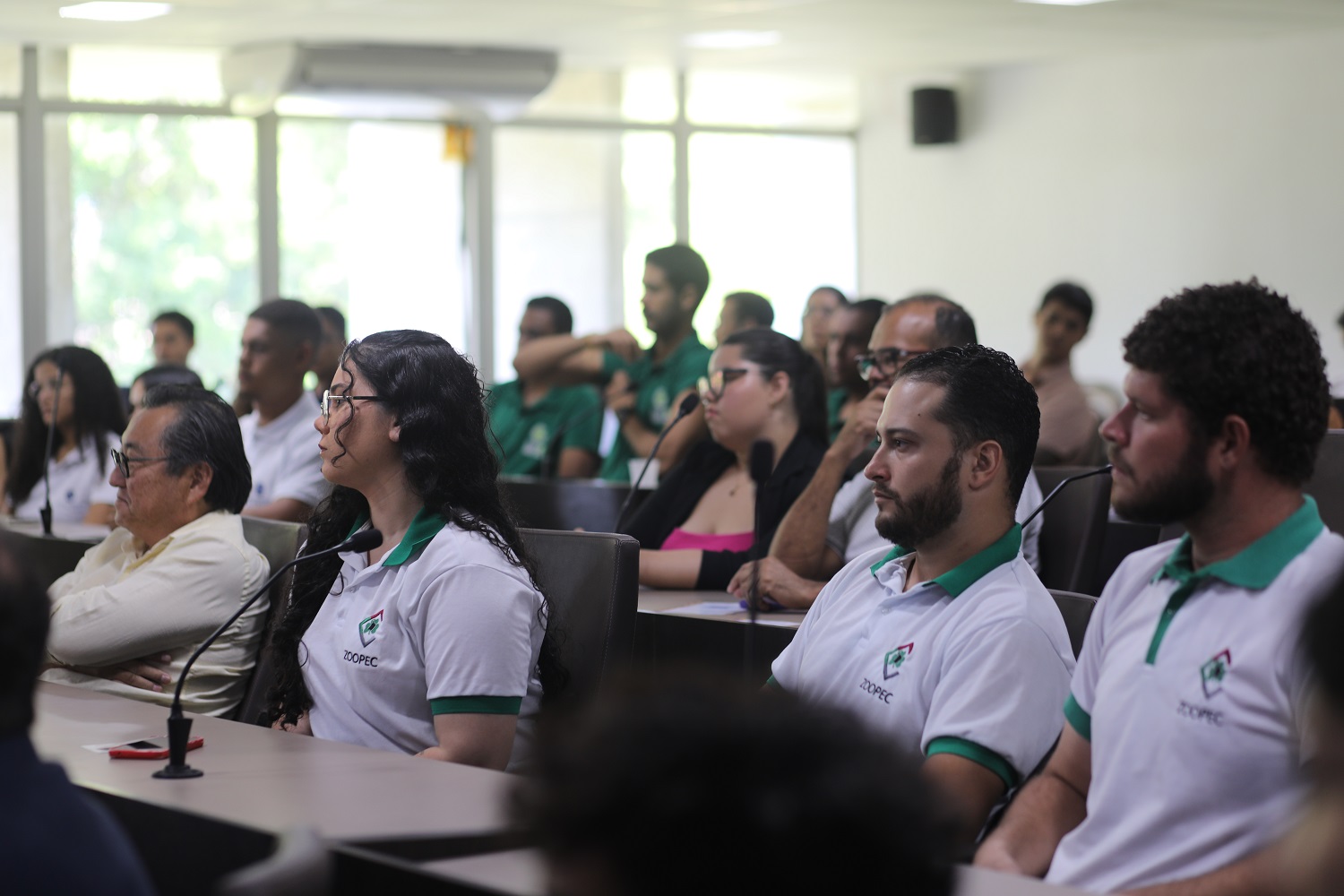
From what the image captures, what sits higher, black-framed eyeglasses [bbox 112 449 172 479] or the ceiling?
the ceiling

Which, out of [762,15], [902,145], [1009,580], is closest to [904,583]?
[1009,580]

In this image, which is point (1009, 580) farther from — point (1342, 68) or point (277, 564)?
point (1342, 68)

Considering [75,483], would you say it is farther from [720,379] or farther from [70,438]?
[720,379]

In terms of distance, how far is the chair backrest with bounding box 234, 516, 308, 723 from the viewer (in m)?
2.54

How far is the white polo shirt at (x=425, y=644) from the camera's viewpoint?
209cm

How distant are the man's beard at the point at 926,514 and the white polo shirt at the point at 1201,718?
410 mm

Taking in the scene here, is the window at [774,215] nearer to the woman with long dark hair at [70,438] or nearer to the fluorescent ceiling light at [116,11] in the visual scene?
the fluorescent ceiling light at [116,11]

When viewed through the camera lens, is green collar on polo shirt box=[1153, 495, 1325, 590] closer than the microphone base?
Yes

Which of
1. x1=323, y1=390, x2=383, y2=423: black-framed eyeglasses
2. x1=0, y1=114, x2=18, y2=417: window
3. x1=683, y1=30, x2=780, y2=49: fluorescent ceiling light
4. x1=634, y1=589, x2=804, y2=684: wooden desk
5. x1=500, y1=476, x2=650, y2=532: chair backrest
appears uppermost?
x1=683, y1=30, x2=780, y2=49: fluorescent ceiling light

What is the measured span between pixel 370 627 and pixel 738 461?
61.2 inches

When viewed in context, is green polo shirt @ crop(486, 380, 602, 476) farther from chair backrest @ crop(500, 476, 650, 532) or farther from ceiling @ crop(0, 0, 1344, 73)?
ceiling @ crop(0, 0, 1344, 73)

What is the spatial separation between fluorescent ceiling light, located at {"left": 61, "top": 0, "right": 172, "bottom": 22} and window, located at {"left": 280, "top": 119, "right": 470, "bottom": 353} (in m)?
1.64

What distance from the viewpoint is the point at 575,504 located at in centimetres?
399

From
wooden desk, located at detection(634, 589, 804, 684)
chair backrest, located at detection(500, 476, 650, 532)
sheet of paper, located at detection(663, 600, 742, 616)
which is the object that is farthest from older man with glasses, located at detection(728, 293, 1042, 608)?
chair backrest, located at detection(500, 476, 650, 532)
